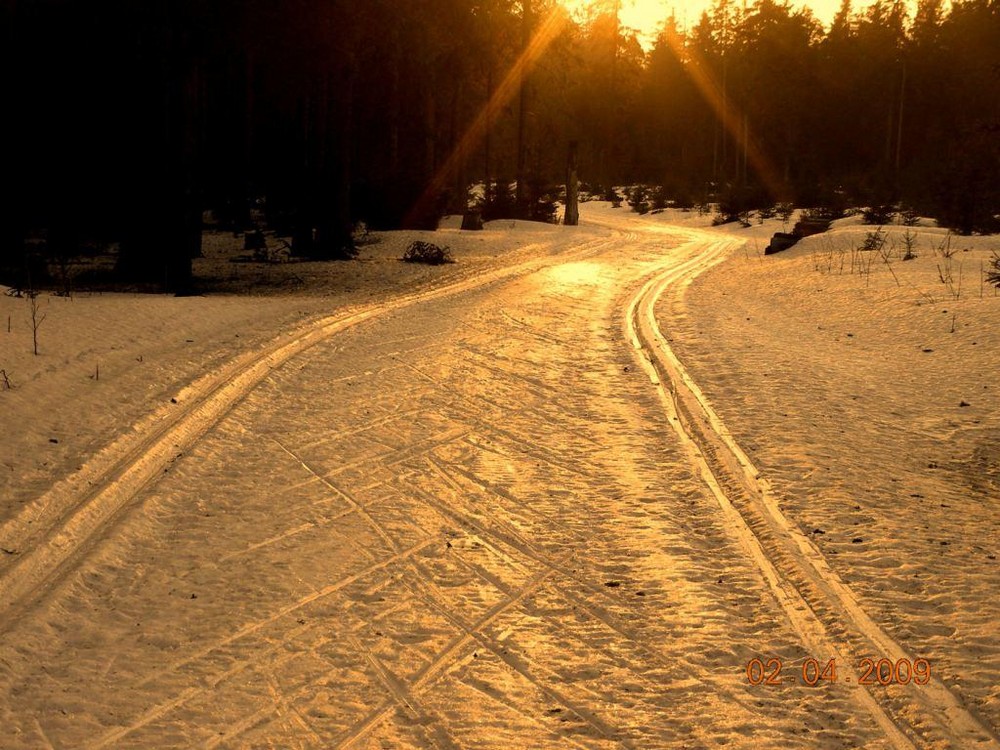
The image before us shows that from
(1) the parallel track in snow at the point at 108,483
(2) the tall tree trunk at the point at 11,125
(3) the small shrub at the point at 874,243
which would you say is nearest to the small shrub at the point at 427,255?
(2) the tall tree trunk at the point at 11,125

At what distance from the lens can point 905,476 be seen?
7262mm

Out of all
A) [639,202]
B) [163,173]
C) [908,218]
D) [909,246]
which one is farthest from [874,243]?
[639,202]

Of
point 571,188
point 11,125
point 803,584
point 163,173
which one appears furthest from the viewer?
point 571,188

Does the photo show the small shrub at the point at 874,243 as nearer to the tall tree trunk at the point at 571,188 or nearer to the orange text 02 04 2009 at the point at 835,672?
the tall tree trunk at the point at 571,188

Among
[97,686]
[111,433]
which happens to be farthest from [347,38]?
[97,686]

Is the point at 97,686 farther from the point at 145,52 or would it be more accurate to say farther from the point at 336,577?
the point at 145,52

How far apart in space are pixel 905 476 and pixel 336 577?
427cm

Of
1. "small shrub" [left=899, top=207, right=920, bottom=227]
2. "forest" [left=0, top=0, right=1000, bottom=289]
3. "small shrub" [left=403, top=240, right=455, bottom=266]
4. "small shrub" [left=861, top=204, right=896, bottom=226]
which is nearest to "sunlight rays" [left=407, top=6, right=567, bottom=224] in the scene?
"forest" [left=0, top=0, right=1000, bottom=289]

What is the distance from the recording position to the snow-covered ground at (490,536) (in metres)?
4.02

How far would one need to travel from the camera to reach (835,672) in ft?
14.1

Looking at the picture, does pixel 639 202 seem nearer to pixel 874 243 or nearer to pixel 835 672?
pixel 874 243

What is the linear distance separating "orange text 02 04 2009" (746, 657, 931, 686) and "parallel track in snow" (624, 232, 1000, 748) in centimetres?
5

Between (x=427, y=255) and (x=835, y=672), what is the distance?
67.9 ft

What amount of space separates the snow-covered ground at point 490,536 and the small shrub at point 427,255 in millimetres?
11278
